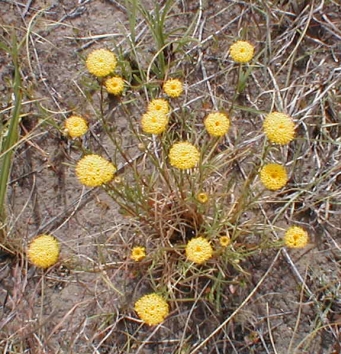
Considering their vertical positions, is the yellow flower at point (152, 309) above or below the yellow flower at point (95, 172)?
below

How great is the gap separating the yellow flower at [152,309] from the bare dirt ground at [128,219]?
0.61ft

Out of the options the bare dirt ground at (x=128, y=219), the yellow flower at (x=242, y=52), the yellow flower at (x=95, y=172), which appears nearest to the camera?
the yellow flower at (x=95, y=172)

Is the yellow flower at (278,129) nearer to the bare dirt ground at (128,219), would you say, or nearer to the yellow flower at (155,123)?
the yellow flower at (155,123)

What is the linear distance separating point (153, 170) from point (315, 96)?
1.58ft

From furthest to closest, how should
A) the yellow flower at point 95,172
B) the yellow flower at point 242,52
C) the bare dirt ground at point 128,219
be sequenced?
the bare dirt ground at point 128,219, the yellow flower at point 242,52, the yellow flower at point 95,172

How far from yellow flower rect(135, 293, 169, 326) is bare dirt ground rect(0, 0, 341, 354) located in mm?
186

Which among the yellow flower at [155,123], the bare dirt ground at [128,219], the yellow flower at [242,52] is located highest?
the yellow flower at [242,52]

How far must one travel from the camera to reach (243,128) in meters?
1.46

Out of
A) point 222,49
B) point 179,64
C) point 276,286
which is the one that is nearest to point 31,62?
point 179,64

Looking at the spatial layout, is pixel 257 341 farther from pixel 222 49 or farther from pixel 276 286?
pixel 222 49

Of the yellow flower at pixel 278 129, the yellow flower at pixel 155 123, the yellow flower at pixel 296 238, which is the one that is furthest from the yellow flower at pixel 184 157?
the yellow flower at pixel 296 238

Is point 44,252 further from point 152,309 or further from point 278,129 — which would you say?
point 278,129

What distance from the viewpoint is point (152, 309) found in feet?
3.68

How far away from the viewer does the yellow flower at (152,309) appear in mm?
1114
